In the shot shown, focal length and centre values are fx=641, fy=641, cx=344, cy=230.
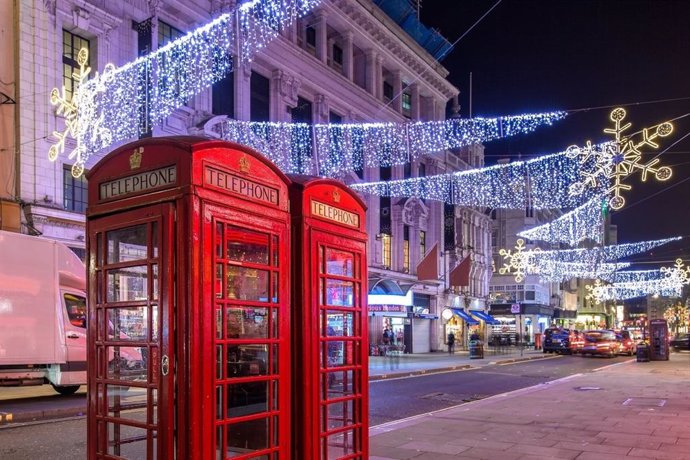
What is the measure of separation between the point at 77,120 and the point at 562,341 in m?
33.6

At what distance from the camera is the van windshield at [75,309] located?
15.6 meters

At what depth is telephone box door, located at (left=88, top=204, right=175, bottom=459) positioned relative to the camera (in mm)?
4030

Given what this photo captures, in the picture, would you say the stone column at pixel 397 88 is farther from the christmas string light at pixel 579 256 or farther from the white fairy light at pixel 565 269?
the white fairy light at pixel 565 269

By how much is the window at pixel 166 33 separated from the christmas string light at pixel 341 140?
11.8 ft

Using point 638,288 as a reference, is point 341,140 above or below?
above

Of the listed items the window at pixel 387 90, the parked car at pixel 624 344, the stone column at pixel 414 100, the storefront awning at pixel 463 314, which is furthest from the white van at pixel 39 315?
the parked car at pixel 624 344

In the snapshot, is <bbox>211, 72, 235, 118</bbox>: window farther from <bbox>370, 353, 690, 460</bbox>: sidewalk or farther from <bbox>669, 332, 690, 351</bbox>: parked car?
<bbox>669, 332, 690, 351</bbox>: parked car

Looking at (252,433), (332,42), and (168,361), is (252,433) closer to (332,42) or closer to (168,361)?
(168,361)

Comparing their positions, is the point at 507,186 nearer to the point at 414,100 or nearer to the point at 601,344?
the point at 601,344

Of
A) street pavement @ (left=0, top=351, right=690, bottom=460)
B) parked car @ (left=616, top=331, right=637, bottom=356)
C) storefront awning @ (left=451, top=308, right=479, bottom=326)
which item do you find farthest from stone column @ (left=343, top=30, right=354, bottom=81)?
street pavement @ (left=0, top=351, right=690, bottom=460)

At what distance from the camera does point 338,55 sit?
37.0m

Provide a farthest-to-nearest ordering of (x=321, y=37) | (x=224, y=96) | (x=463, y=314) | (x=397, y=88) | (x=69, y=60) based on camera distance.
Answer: (x=463, y=314) < (x=397, y=88) < (x=321, y=37) < (x=224, y=96) < (x=69, y=60)

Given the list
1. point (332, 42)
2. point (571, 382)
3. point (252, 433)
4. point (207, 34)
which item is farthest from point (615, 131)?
point (332, 42)

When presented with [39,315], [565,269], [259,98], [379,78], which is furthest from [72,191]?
[565,269]
